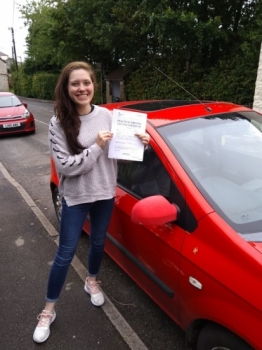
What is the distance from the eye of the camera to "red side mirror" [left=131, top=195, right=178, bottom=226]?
5.63 feet

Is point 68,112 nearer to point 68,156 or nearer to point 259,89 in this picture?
point 68,156

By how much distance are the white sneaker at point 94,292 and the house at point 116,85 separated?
14.8m

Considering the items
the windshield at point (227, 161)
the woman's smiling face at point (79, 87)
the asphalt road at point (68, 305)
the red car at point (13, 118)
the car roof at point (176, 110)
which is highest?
the woman's smiling face at point (79, 87)

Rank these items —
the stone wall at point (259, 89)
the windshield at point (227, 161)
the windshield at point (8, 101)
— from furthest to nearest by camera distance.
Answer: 1. the windshield at point (8, 101)
2. the stone wall at point (259, 89)
3. the windshield at point (227, 161)

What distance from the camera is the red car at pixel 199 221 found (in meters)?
1.48

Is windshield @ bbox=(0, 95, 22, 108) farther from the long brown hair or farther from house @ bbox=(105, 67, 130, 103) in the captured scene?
the long brown hair

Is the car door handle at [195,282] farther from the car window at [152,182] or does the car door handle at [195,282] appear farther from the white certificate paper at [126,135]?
the white certificate paper at [126,135]

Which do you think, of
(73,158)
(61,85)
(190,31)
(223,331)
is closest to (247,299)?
(223,331)

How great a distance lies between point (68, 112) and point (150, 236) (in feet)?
3.11

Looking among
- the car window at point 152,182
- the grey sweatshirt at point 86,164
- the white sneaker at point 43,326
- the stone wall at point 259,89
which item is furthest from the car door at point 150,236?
the stone wall at point 259,89

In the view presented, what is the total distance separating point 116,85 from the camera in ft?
60.4

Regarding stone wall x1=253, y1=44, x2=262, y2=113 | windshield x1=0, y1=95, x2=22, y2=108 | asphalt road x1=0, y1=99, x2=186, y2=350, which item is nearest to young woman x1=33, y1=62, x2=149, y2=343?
asphalt road x1=0, y1=99, x2=186, y2=350

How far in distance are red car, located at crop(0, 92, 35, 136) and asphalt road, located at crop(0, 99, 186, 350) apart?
6319mm

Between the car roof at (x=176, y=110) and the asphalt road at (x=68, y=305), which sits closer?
the asphalt road at (x=68, y=305)
